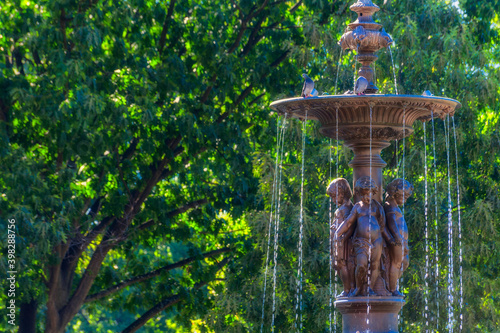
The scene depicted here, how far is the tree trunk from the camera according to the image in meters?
17.7

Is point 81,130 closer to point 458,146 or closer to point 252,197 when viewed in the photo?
point 252,197

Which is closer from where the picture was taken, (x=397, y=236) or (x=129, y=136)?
(x=397, y=236)

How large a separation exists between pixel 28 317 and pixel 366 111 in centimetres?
1005

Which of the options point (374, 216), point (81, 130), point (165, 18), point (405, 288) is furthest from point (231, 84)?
point (374, 216)

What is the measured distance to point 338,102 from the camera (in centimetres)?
948

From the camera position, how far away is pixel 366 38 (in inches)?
400

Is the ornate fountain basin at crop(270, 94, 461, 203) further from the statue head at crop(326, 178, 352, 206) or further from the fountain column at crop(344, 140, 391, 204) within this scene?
the statue head at crop(326, 178, 352, 206)

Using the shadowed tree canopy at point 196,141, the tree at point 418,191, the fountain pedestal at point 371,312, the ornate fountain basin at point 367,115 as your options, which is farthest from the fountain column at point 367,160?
the tree at point 418,191

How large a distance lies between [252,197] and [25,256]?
176 inches

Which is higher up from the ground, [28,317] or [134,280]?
[134,280]

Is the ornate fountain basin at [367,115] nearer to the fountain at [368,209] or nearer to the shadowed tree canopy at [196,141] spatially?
the fountain at [368,209]

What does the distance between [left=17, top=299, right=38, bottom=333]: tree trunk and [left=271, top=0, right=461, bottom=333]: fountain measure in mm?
9259

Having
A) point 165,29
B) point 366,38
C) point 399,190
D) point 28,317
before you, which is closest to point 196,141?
point 165,29

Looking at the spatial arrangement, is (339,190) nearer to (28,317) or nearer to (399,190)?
(399,190)
